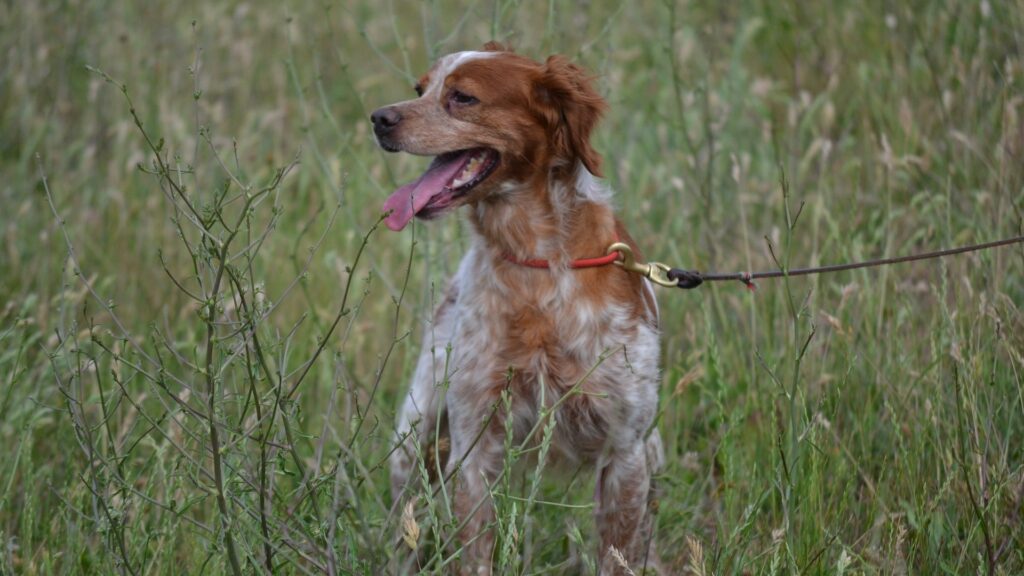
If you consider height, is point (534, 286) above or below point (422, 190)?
below

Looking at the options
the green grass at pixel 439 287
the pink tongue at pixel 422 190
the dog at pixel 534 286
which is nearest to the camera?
the green grass at pixel 439 287

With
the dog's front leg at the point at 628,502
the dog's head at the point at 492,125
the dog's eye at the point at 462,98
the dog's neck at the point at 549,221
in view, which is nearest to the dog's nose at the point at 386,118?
the dog's head at the point at 492,125

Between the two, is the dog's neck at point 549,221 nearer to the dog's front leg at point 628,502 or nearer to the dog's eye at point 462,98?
the dog's eye at point 462,98

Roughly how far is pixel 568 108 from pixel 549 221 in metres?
0.32

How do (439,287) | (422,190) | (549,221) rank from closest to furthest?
(422,190)
(549,221)
(439,287)

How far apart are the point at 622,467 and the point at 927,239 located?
5.01ft

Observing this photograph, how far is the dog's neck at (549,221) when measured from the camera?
3285mm

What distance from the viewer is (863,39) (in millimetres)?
6191

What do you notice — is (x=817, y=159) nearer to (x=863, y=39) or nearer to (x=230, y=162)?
(x=863, y=39)

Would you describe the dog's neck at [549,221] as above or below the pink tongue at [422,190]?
below

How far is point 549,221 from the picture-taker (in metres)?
3.30

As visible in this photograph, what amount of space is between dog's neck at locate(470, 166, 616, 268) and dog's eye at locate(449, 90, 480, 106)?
25 centimetres

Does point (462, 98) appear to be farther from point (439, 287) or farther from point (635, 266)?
point (439, 287)

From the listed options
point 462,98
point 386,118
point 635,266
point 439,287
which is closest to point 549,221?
→ point 635,266
